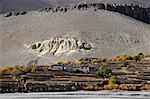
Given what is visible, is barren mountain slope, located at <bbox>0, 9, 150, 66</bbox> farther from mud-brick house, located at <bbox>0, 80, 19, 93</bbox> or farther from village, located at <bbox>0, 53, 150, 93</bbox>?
mud-brick house, located at <bbox>0, 80, 19, 93</bbox>

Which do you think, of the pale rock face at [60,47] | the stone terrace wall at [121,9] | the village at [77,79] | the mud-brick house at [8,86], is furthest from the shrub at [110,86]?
the stone terrace wall at [121,9]

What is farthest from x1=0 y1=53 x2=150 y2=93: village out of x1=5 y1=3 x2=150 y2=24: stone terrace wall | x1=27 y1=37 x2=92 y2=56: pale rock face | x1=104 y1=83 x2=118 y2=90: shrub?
x1=5 y1=3 x2=150 y2=24: stone terrace wall

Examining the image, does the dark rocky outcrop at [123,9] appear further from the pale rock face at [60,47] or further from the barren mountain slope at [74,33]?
the pale rock face at [60,47]

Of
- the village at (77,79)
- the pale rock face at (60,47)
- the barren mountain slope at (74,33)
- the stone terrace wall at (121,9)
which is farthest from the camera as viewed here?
the stone terrace wall at (121,9)

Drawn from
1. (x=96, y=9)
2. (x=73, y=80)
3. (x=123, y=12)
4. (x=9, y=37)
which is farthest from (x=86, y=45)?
(x=73, y=80)

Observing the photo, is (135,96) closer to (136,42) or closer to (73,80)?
(73,80)

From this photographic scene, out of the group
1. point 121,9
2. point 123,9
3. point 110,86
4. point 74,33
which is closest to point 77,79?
point 110,86
